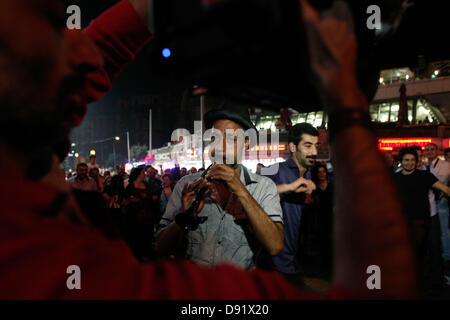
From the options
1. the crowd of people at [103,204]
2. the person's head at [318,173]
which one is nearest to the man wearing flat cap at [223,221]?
the crowd of people at [103,204]

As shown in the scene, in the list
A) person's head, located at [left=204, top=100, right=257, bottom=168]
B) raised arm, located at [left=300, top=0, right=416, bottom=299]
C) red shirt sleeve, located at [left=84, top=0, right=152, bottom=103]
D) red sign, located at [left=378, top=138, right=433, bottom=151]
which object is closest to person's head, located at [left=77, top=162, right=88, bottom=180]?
person's head, located at [left=204, top=100, right=257, bottom=168]

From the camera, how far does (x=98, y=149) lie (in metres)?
74.7

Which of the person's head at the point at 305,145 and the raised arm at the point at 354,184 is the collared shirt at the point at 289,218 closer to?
the person's head at the point at 305,145

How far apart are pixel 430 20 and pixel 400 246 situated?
119 cm

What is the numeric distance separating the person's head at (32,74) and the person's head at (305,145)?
154 inches

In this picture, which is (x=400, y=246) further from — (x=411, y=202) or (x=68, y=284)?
(x=411, y=202)

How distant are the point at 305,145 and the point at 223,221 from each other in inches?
96.4

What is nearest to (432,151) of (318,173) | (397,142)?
(318,173)

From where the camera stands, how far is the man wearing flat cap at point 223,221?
208 centimetres

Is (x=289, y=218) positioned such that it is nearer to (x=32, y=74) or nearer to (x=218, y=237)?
(x=218, y=237)

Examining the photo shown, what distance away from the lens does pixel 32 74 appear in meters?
0.62

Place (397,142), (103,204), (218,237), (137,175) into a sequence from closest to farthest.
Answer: (103,204) < (218,237) < (137,175) < (397,142)

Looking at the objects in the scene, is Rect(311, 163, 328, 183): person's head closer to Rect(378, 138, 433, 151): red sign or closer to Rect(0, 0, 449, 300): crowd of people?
Rect(0, 0, 449, 300): crowd of people
